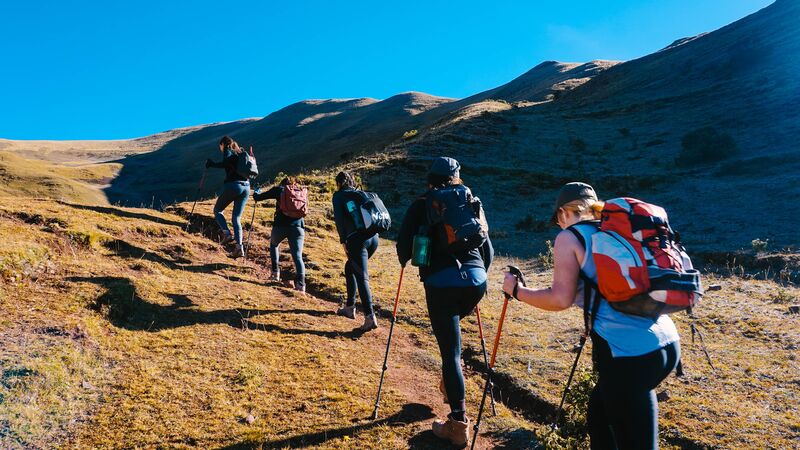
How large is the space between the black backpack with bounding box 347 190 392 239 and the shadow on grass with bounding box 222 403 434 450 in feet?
9.59

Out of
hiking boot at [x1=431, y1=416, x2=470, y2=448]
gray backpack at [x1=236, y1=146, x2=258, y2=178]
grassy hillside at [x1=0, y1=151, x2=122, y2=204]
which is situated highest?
grassy hillside at [x1=0, y1=151, x2=122, y2=204]

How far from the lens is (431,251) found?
4.90 meters

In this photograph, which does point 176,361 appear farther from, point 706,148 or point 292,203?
point 706,148

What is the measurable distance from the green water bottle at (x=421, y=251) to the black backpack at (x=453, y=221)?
0.12 metres

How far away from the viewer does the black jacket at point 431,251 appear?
4868mm

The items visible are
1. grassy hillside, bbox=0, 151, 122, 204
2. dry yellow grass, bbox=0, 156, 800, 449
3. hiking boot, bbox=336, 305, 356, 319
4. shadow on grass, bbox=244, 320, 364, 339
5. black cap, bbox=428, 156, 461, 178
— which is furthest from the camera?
grassy hillside, bbox=0, 151, 122, 204

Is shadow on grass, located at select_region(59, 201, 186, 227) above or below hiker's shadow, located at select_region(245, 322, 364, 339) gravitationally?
above

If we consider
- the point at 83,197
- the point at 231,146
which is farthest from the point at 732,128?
the point at 83,197

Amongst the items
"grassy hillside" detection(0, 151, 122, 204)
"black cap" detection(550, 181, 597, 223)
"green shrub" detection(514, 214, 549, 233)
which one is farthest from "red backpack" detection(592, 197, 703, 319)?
"grassy hillside" detection(0, 151, 122, 204)

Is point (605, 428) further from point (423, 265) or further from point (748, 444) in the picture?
point (748, 444)

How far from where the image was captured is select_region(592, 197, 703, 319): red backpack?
10.0 feet

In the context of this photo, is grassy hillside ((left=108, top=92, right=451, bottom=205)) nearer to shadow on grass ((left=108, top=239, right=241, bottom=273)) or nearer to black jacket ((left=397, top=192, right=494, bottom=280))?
shadow on grass ((left=108, top=239, right=241, bottom=273))

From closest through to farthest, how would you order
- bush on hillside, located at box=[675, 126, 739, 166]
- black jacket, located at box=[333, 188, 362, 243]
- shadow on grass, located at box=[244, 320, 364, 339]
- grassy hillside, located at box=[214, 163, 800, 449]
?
grassy hillside, located at box=[214, 163, 800, 449]
shadow on grass, located at box=[244, 320, 364, 339]
black jacket, located at box=[333, 188, 362, 243]
bush on hillside, located at box=[675, 126, 739, 166]

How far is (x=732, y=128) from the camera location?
37.0m
